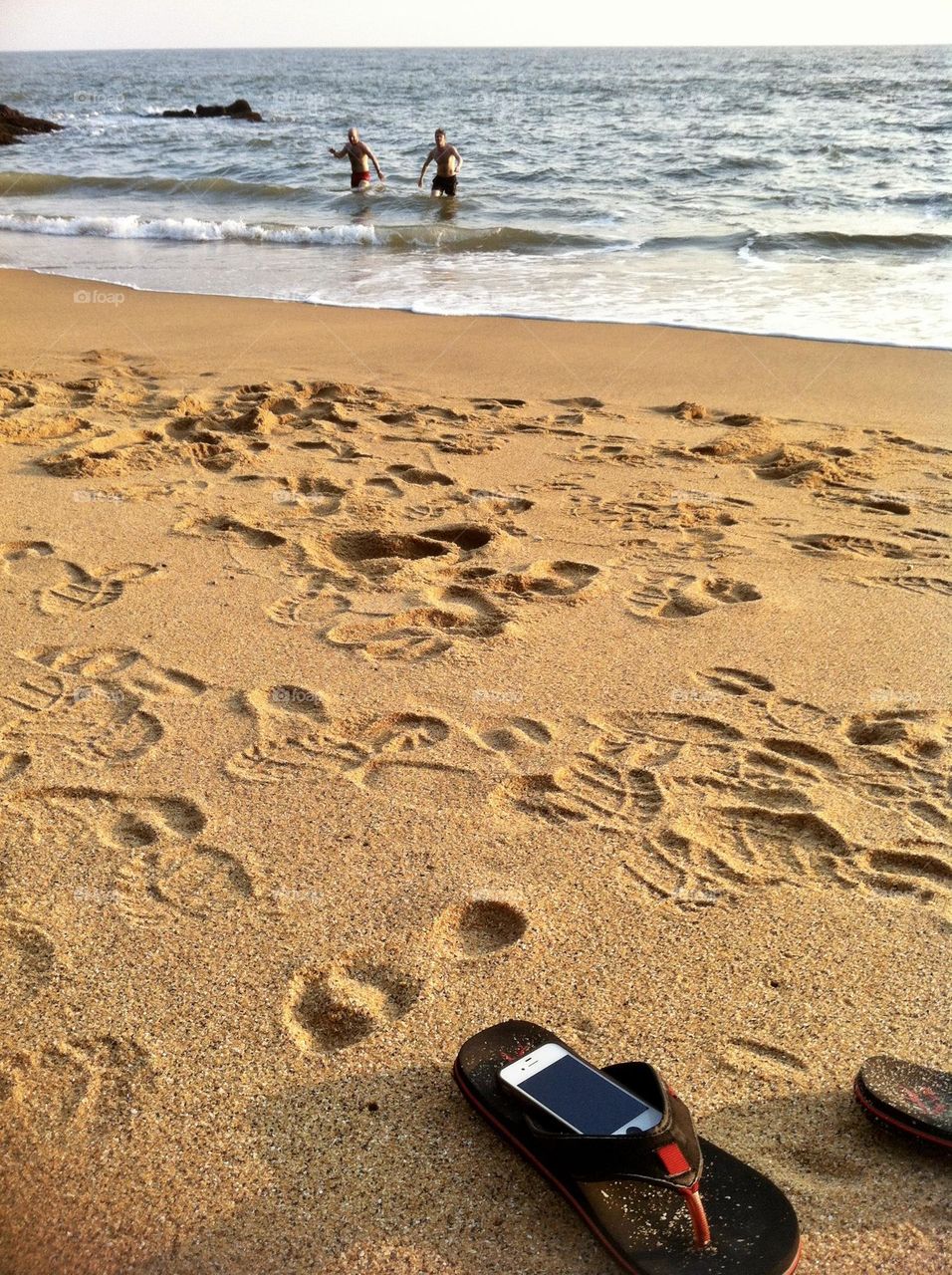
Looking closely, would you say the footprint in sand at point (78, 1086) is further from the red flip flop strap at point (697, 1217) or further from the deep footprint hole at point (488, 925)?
the red flip flop strap at point (697, 1217)

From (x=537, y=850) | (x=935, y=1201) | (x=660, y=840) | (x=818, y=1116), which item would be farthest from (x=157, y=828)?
(x=935, y=1201)

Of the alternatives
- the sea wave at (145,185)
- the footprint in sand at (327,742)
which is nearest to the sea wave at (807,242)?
the sea wave at (145,185)

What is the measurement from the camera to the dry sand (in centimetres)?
167

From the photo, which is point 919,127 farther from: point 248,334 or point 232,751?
point 232,751

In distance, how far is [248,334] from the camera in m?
7.47

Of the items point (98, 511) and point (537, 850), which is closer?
point (537, 850)

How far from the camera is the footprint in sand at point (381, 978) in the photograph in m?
1.94

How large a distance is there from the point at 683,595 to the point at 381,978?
2.04m

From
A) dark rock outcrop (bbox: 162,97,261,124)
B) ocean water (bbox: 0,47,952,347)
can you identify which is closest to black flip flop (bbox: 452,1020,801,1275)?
ocean water (bbox: 0,47,952,347)

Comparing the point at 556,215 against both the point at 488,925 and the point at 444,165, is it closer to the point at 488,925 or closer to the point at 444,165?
the point at 444,165

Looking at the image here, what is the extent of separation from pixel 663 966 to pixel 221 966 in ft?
2.95

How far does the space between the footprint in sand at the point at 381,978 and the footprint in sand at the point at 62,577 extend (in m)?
1.96

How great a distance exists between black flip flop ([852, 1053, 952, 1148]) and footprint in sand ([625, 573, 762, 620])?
1.92 metres

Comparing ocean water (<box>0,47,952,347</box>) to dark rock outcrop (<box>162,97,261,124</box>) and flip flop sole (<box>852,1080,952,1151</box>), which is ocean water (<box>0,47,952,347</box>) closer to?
dark rock outcrop (<box>162,97,261,124</box>)
